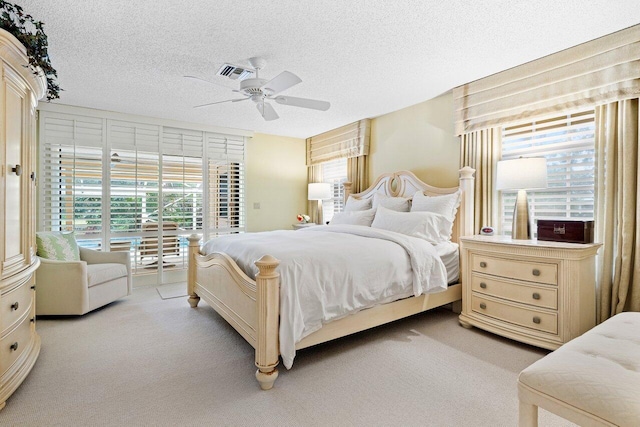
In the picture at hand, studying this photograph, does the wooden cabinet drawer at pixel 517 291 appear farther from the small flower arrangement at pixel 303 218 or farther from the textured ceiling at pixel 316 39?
the small flower arrangement at pixel 303 218

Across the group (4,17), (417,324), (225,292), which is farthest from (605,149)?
(4,17)

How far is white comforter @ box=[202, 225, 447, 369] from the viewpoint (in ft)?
7.07

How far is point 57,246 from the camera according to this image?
11.8 ft

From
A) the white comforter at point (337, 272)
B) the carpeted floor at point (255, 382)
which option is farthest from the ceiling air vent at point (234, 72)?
the carpeted floor at point (255, 382)

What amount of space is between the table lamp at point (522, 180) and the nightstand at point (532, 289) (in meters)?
0.21

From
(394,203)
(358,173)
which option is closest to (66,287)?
(394,203)

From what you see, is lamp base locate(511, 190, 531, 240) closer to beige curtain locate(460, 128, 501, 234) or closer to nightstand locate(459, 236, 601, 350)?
nightstand locate(459, 236, 601, 350)

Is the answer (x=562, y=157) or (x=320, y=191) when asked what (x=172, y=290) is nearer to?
(x=320, y=191)

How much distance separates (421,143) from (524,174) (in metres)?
1.57

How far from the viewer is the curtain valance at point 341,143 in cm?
491

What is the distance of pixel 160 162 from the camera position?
16.0ft

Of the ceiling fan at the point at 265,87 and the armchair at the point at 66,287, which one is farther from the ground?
the ceiling fan at the point at 265,87

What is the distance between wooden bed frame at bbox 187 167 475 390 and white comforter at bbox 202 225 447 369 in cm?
9

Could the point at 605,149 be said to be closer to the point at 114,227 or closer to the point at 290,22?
the point at 290,22
